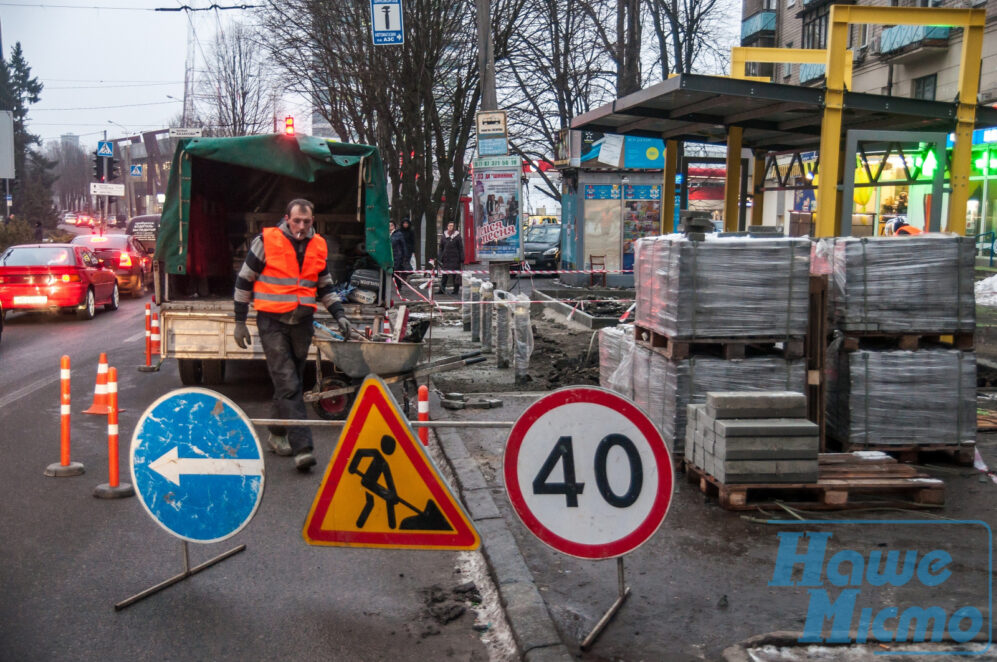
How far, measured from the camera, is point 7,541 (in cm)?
573

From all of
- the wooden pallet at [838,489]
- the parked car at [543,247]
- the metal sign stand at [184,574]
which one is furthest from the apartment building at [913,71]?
the metal sign stand at [184,574]

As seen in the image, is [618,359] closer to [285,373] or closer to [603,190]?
[285,373]

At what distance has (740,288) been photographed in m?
7.04

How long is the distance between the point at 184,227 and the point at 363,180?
2.10 meters

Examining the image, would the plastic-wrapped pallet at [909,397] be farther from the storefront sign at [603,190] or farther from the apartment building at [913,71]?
the storefront sign at [603,190]

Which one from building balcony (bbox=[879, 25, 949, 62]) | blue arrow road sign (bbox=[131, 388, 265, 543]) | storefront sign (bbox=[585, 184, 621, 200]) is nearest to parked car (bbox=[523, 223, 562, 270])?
storefront sign (bbox=[585, 184, 621, 200])

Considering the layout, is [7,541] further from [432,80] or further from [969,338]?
[432,80]

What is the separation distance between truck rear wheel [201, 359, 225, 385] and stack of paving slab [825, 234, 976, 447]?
7.10m

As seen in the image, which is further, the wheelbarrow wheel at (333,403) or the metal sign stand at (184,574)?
the wheelbarrow wheel at (333,403)

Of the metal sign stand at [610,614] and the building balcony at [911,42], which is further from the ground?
the building balcony at [911,42]

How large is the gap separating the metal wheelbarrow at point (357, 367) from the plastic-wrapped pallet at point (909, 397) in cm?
386

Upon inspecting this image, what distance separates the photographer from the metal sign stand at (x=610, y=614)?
168 inches

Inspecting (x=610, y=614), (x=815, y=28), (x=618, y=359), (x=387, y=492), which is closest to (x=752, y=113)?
(x=618, y=359)

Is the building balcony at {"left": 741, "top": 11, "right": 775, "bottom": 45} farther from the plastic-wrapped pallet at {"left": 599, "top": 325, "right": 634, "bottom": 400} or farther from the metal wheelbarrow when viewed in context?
the metal wheelbarrow
